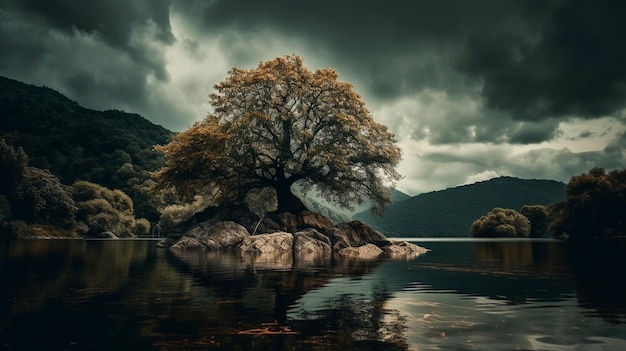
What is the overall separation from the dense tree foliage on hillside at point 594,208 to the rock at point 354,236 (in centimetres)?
7547

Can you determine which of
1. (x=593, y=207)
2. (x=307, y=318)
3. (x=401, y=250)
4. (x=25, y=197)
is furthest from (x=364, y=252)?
(x=593, y=207)

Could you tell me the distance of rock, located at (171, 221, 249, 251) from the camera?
44.5 m

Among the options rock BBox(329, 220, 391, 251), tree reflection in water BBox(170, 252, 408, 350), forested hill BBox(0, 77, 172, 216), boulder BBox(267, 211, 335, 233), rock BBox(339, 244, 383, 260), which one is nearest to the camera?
tree reflection in water BBox(170, 252, 408, 350)

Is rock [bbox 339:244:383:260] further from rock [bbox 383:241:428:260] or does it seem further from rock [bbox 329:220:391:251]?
rock [bbox 329:220:391:251]

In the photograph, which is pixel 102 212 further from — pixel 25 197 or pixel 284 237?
pixel 284 237

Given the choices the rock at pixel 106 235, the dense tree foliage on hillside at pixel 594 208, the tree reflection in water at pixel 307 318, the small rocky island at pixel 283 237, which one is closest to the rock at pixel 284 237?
the small rocky island at pixel 283 237

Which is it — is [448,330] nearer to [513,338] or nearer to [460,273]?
[513,338]

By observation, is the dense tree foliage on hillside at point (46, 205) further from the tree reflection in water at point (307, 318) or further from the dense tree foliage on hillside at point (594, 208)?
the dense tree foliage on hillside at point (594, 208)

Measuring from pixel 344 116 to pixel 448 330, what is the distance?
133 ft

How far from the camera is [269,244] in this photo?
3953 centimetres

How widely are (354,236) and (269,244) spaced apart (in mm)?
12550

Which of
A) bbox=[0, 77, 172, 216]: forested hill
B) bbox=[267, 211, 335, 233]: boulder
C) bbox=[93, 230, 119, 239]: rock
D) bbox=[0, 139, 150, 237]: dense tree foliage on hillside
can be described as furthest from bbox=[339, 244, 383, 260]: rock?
bbox=[0, 77, 172, 216]: forested hill

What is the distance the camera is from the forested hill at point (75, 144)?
15312 centimetres

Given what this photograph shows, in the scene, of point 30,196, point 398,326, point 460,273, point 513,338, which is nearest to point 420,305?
point 398,326
